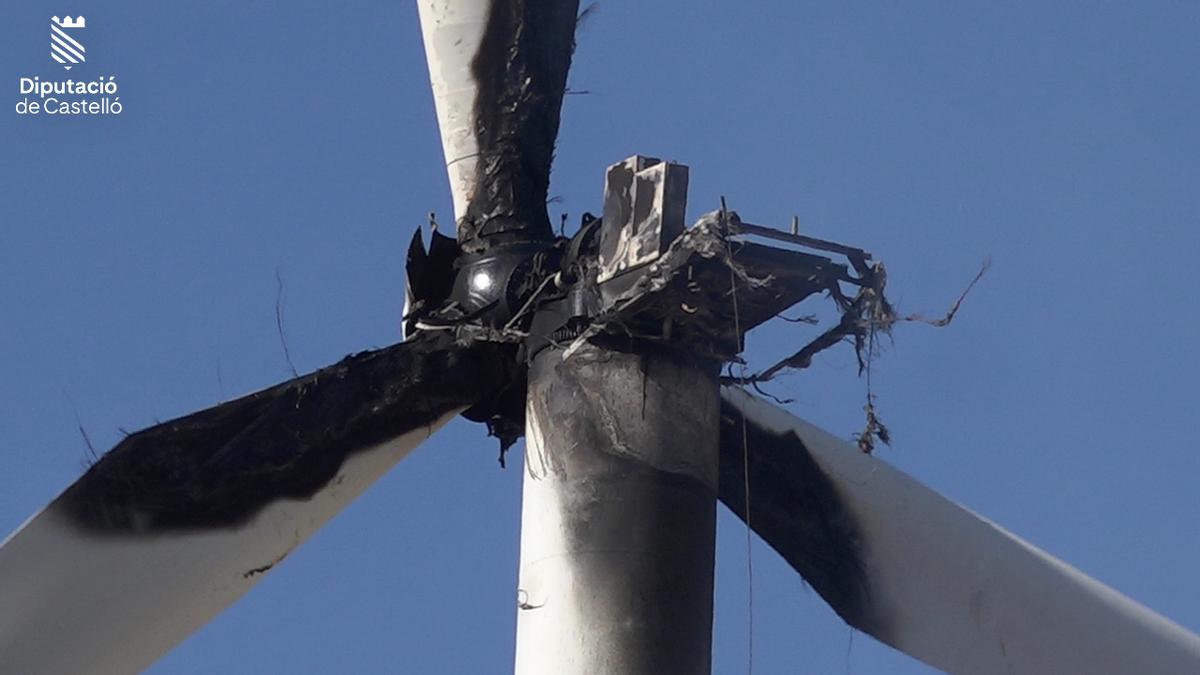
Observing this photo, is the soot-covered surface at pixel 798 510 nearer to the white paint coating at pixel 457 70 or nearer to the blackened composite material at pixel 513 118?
the blackened composite material at pixel 513 118

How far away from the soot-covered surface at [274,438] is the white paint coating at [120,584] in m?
0.06

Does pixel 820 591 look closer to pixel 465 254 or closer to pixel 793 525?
pixel 793 525

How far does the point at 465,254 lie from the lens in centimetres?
945

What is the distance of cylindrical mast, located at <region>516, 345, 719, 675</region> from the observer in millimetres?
7941

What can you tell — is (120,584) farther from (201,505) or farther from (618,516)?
(618,516)

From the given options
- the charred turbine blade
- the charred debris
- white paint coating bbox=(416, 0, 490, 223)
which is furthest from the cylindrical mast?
→ white paint coating bbox=(416, 0, 490, 223)

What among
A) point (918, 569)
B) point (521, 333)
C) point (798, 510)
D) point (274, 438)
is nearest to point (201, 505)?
point (274, 438)

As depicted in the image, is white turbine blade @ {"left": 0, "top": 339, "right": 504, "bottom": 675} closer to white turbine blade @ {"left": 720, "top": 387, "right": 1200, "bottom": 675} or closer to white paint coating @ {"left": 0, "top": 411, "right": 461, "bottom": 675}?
white paint coating @ {"left": 0, "top": 411, "right": 461, "bottom": 675}

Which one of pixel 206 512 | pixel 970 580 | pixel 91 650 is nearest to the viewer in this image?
pixel 91 650

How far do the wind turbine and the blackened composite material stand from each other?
707 millimetres

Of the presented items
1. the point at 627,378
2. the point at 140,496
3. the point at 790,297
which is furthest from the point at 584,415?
the point at 140,496

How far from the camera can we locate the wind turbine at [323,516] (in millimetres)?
7848

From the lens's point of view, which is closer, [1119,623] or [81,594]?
[81,594]

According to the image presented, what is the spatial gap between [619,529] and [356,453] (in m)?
1.15
